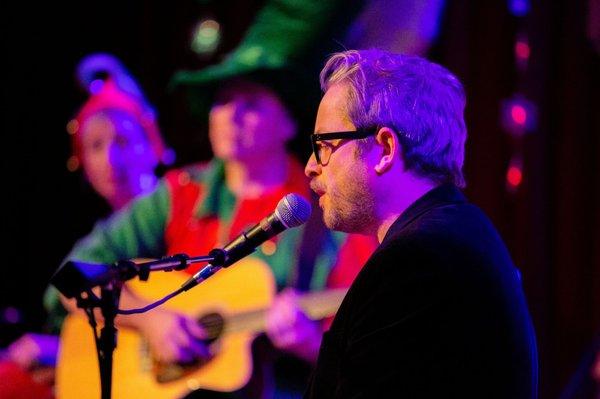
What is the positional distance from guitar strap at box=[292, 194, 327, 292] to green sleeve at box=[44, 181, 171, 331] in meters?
0.94

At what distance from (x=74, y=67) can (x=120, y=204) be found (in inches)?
56.5

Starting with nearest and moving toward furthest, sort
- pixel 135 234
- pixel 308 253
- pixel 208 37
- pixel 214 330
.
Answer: pixel 308 253, pixel 214 330, pixel 135 234, pixel 208 37

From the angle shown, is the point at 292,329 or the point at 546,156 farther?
the point at 546,156

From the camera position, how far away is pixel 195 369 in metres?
3.69

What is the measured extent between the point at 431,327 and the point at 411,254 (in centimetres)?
16

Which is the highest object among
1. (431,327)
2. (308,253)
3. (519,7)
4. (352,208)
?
(519,7)

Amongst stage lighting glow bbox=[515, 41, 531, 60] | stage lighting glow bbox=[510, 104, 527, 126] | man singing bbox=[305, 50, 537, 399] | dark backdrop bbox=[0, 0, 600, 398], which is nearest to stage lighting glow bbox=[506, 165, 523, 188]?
dark backdrop bbox=[0, 0, 600, 398]

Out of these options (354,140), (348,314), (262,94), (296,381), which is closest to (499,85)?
(262,94)

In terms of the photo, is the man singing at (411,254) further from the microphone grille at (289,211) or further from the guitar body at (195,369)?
the guitar body at (195,369)

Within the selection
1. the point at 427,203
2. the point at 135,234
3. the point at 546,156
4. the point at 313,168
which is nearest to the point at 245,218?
the point at 135,234

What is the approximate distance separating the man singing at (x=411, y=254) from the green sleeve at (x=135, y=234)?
209 cm

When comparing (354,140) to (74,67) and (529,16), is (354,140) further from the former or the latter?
(74,67)

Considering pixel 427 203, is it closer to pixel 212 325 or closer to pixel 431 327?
pixel 431 327

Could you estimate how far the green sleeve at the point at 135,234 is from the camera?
13.9 ft
